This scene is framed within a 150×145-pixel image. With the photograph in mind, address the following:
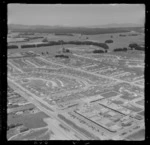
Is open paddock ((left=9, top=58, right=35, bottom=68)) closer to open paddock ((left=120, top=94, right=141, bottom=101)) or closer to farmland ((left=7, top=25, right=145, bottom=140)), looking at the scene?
farmland ((left=7, top=25, right=145, bottom=140))

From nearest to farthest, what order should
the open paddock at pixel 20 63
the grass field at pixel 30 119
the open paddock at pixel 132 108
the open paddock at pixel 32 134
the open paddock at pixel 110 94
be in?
the open paddock at pixel 32 134
the grass field at pixel 30 119
the open paddock at pixel 132 108
the open paddock at pixel 110 94
the open paddock at pixel 20 63

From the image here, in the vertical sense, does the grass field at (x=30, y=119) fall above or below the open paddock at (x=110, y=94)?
below

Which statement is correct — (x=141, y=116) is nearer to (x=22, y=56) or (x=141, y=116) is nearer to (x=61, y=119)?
(x=61, y=119)

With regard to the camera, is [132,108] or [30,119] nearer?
[30,119]

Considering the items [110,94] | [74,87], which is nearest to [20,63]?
[74,87]

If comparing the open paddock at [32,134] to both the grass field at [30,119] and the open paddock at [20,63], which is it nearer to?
the grass field at [30,119]

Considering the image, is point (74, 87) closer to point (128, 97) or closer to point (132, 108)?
point (128, 97)

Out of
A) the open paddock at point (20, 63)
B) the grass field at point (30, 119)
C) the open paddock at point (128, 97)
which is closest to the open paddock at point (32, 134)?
the grass field at point (30, 119)

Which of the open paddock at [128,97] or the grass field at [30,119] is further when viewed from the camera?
the open paddock at [128,97]
